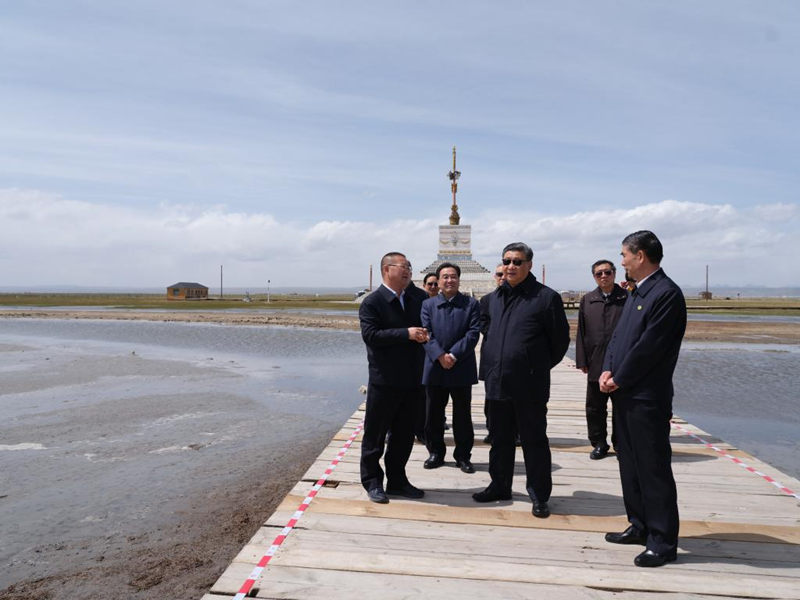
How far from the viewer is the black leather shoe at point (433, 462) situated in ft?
19.7

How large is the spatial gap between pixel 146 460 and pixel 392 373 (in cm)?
450

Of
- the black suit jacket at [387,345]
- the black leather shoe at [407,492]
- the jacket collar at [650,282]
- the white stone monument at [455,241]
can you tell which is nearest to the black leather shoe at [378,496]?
the black leather shoe at [407,492]

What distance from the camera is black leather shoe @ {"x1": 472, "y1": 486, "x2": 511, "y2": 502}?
494 cm

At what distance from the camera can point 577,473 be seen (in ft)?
19.3

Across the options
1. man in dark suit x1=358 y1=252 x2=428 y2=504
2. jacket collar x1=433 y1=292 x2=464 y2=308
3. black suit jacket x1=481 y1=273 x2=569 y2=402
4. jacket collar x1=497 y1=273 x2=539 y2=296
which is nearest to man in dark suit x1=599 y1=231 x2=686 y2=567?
black suit jacket x1=481 y1=273 x2=569 y2=402

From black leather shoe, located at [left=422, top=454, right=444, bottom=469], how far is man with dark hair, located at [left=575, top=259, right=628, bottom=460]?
1.85 meters

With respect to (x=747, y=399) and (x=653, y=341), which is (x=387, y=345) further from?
(x=747, y=399)

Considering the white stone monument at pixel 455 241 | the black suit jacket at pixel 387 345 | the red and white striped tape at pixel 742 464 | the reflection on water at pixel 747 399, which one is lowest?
→ the reflection on water at pixel 747 399

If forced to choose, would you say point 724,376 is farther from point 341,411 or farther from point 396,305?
point 396,305

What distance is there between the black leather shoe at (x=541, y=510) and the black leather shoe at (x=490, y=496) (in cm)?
41

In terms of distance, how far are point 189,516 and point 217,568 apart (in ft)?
4.01

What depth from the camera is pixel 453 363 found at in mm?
5301

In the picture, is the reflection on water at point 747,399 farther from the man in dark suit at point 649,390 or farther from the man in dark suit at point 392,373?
the man in dark suit at point 392,373

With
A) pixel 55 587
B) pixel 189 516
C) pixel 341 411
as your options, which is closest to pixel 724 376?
pixel 341 411
